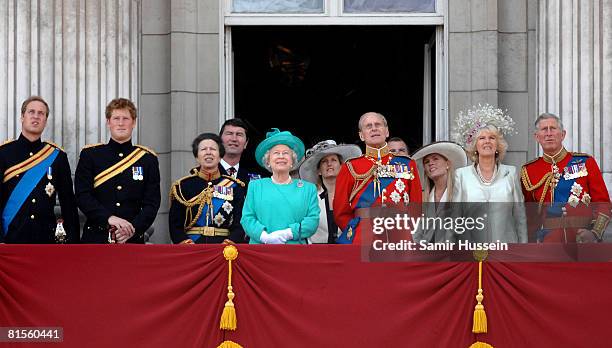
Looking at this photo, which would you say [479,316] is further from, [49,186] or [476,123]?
[49,186]

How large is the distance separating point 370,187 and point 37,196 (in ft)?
8.48

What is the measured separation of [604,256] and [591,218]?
2.28ft

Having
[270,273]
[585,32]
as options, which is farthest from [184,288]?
[585,32]

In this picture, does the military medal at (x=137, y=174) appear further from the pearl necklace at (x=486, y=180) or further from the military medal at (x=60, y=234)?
the pearl necklace at (x=486, y=180)

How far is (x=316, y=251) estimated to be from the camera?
9.13 meters

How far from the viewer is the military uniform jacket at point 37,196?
9.88m

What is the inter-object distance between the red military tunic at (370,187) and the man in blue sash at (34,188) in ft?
6.99

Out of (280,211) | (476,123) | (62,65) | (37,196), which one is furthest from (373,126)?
(62,65)

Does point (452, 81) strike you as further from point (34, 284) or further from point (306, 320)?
point (34, 284)

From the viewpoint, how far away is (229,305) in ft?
29.8

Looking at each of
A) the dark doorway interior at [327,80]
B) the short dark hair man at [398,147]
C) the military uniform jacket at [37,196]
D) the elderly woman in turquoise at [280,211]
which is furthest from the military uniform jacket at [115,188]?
the dark doorway interior at [327,80]

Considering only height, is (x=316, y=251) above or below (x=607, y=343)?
above

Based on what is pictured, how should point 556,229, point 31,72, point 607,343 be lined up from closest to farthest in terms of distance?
point 607,343
point 556,229
point 31,72

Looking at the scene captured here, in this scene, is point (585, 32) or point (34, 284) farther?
point (585, 32)
